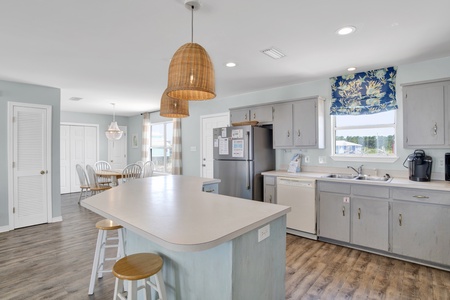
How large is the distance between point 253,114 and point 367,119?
5.90 ft

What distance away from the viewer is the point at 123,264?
1455 millimetres

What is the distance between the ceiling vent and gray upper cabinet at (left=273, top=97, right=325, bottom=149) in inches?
43.1

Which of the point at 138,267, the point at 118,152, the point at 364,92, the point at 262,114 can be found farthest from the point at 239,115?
the point at 118,152

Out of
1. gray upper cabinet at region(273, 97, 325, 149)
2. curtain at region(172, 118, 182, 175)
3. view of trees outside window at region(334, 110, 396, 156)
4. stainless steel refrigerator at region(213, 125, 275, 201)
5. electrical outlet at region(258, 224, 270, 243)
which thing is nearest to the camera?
electrical outlet at region(258, 224, 270, 243)

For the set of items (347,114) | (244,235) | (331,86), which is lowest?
(244,235)

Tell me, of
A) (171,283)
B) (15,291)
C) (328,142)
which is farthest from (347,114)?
(15,291)

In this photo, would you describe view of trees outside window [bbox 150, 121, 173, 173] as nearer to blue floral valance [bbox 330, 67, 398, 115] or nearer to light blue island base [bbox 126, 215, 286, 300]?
blue floral valance [bbox 330, 67, 398, 115]

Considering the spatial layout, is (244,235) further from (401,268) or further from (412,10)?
(401,268)

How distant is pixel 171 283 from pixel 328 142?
10.4ft

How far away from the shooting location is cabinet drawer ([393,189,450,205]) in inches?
98.7

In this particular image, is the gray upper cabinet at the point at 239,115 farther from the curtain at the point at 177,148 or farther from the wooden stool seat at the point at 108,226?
the wooden stool seat at the point at 108,226

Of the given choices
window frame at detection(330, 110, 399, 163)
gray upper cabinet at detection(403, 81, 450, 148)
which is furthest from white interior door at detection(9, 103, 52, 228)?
gray upper cabinet at detection(403, 81, 450, 148)

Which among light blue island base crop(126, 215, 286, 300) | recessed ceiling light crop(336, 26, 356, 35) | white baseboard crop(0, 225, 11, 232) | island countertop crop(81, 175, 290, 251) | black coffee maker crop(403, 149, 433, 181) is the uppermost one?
recessed ceiling light crop(336, 26, 356, 35)

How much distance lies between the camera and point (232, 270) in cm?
124
